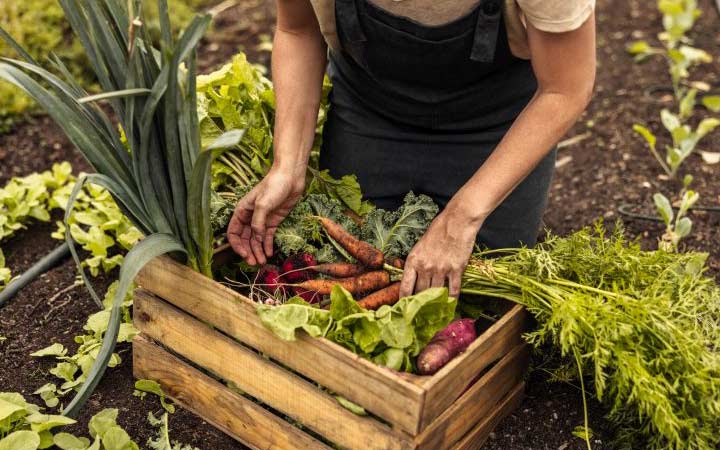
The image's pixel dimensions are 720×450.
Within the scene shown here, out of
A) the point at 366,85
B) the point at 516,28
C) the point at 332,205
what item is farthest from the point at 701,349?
the point at 366,85

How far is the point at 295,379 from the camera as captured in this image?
188 centimetres

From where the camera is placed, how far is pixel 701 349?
1.80 metres

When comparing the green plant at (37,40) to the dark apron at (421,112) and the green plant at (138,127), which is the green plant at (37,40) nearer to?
the dark apron at (421,112)

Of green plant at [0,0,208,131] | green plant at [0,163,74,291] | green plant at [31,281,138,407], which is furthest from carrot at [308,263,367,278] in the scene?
green plant at [0,0,208,131]

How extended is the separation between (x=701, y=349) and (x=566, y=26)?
0.75 meters

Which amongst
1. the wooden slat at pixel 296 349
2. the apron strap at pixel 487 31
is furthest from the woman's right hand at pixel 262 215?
the apron strap at pixel 487 31

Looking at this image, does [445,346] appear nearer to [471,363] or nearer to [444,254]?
[471,363]

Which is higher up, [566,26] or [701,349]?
[566,26]

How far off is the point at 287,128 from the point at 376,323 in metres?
0.74

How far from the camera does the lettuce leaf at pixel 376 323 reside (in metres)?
1.83

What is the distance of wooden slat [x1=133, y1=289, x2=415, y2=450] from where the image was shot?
180cm

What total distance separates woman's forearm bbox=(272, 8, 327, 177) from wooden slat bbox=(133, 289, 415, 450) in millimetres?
538

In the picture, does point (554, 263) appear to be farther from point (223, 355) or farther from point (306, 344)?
point (223, 355)

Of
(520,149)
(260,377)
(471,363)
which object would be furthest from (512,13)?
(260,377)
